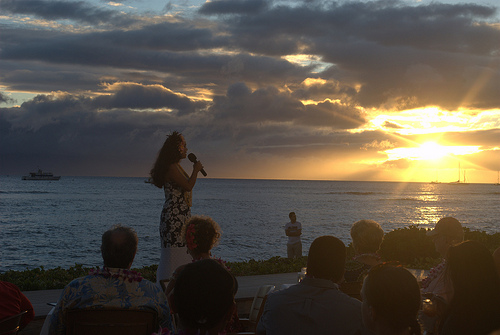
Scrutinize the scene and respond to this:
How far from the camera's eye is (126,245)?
336 cm

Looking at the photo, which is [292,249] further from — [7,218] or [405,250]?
[7,218]

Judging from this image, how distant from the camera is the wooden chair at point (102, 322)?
10.3 feet

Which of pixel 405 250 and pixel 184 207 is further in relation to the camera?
pixel 405 250

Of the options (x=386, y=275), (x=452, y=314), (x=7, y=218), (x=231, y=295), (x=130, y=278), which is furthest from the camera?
(x=7, y=218)

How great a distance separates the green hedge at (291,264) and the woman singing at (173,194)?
4.66 m

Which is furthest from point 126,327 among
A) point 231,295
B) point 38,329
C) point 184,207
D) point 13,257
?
point 13,257

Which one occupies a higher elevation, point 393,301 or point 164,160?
point 164,160

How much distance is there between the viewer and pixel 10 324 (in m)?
3.88

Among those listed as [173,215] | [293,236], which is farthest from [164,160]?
[293,236]

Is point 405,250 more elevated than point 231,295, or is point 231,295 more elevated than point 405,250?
point 231,295

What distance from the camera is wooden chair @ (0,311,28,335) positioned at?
3.82 meters

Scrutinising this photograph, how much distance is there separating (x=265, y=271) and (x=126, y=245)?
29.4 feet

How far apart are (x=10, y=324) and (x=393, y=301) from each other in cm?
319

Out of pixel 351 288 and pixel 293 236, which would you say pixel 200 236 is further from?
pixel 293 236
